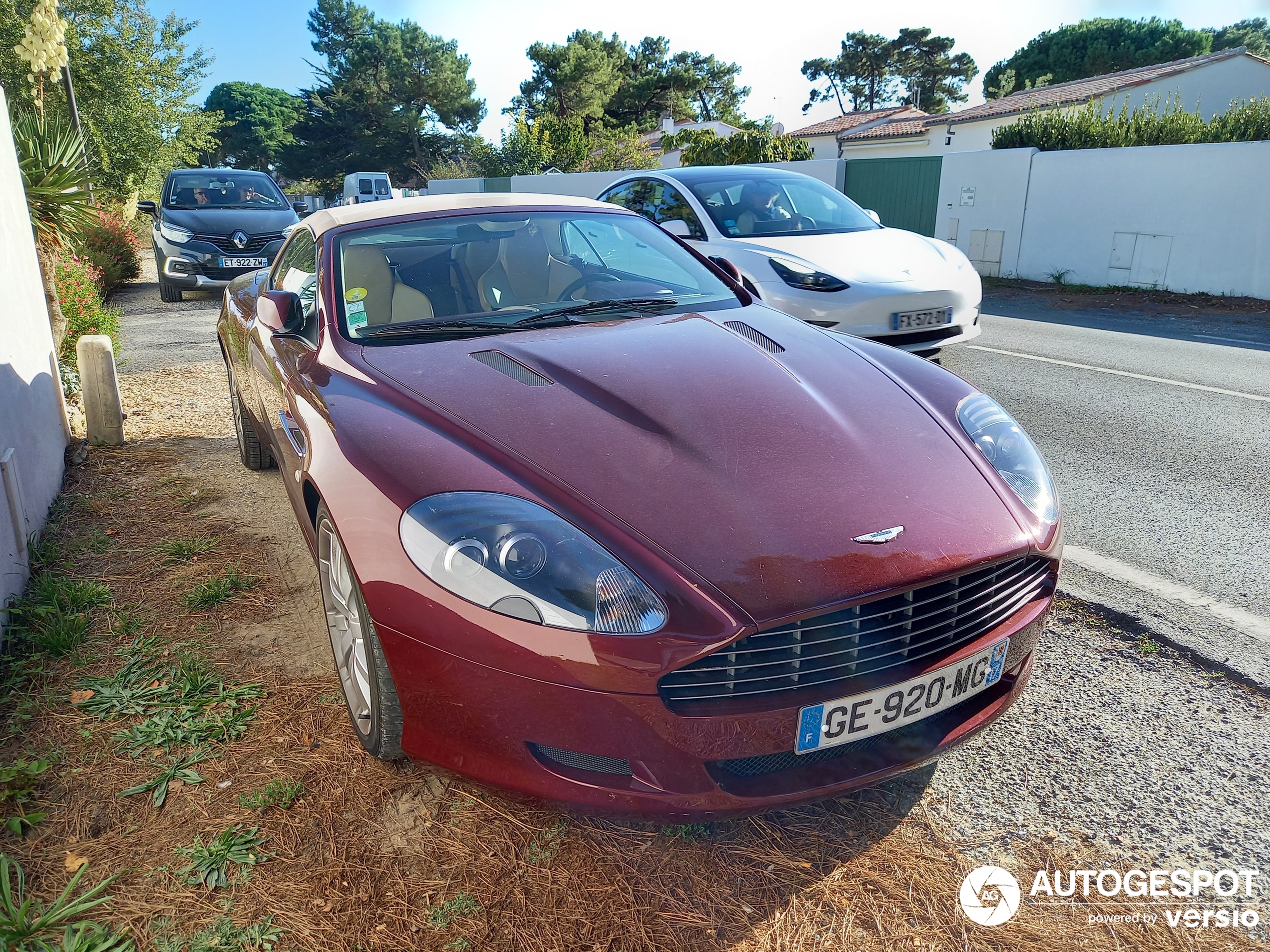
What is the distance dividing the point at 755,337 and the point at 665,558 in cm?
134

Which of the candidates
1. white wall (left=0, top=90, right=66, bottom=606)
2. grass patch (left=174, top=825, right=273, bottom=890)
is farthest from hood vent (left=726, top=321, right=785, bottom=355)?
white wall (left=0, top=90, right=66, bottom=606)

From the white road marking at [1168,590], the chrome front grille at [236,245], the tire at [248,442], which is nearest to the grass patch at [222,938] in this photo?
the white road marking at [1168,590]

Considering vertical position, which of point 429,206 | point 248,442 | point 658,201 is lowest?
point 248,442

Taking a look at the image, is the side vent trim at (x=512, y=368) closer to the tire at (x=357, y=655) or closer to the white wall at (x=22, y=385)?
the tire at (x=357, y=655)

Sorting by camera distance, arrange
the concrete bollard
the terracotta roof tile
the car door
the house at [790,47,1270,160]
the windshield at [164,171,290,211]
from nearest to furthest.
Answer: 1. the car door
2. the concrete bollard
3. the windshield at [164,171,290,211]
4. the house at [790,47,1270,160]
5. the terracotta roof tile

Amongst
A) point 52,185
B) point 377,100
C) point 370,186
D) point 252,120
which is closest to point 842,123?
point 370,186

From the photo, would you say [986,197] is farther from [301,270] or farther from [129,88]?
[129,88]

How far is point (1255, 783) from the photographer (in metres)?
2.28

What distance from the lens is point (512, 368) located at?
2566 millimetres

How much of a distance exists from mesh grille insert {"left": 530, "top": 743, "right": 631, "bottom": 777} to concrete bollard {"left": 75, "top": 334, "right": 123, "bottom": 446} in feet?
15.0

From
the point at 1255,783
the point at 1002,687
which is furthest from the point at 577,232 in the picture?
the point at 1255,783

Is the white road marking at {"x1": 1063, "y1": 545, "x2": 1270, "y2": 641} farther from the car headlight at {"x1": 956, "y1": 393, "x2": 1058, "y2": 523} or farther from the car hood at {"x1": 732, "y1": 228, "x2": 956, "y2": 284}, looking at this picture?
the car hood at {"x1": 732, "y1": 228, "x2": 956, "y2": 284}

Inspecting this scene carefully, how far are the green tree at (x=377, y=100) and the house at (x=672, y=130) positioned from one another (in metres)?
12.9

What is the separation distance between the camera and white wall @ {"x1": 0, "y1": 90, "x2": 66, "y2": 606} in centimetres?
343
